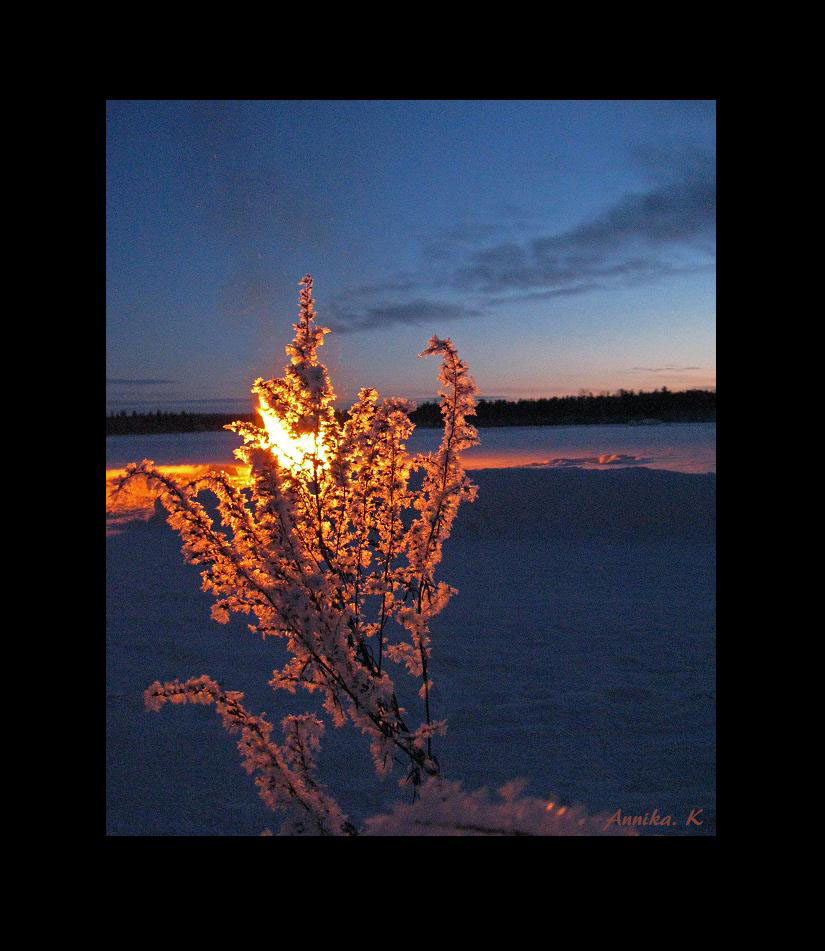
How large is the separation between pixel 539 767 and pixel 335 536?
107 inches

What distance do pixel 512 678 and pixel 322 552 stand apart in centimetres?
399

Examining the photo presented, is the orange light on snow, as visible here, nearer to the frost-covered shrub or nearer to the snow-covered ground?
the frost-covered shrub

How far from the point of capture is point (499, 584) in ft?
30.8

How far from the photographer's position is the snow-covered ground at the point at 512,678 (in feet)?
13.4

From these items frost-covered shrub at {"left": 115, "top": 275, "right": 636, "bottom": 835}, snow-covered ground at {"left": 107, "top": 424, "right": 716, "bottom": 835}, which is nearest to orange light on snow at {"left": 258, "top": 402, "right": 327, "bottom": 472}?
frost-covered shrub at {"left": 115, "top": 275, "right": 636, "bottom": 835}

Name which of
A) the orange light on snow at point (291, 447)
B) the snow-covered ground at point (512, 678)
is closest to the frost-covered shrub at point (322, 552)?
the orange light on snow at point (291, 447)

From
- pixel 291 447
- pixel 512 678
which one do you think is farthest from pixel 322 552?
pixel 512 678

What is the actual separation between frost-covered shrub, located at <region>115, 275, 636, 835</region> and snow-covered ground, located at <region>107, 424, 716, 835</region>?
5.16 ft

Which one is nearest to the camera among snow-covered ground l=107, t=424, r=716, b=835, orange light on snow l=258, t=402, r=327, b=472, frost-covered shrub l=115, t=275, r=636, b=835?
frost-covered shrub l=115, t=275, r=636, b=835

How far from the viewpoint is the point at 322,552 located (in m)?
2.69

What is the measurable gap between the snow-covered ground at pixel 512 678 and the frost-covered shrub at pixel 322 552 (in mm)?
1572

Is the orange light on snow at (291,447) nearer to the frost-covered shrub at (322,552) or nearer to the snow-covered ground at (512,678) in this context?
the frost-covered shrub at (322,552)

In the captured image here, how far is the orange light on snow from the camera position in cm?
261
